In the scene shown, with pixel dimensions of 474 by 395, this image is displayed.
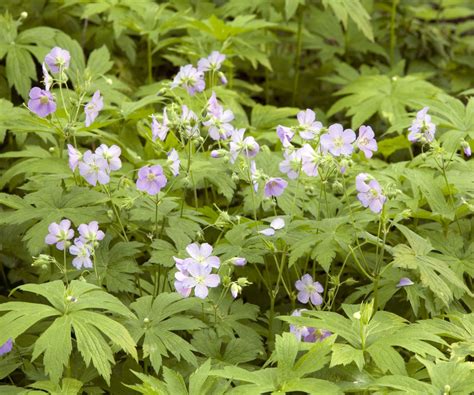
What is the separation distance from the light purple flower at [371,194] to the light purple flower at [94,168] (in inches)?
32.8

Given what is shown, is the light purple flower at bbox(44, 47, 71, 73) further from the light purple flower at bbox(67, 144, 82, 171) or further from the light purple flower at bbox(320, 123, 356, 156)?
the light purple flower at bbox(320, 123, 356, 156)

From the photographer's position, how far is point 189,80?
10.6 ft

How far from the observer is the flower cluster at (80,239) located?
2637mm

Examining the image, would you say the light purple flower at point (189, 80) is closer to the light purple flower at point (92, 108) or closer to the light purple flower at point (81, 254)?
the light purple flower at point (92, 108)

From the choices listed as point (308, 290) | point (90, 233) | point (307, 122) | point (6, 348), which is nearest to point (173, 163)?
point (90, 233)

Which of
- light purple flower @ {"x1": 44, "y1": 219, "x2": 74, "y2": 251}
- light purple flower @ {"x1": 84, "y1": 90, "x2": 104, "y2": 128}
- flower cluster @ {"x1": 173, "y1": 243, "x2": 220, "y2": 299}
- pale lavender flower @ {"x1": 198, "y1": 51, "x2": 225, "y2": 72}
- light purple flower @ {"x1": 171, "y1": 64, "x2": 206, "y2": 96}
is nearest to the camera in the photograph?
flower cluster @ {"x1": 173, "y1": 243, "x2": 220, "y2": 299}

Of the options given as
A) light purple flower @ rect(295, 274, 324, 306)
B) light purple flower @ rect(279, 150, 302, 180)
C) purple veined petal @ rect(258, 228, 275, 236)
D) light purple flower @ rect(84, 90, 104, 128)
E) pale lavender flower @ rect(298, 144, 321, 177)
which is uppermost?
pale lavender flower @ rect(298, 144, 321, 177)

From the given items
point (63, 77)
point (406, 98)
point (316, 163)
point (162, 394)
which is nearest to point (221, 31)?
point (406, 98)

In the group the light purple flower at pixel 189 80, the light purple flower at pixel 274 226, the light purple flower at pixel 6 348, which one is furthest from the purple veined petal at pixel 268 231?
the light purple flower at pixel 6 348

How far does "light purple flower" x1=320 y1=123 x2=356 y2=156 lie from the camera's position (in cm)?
271

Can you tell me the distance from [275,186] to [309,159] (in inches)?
6.9

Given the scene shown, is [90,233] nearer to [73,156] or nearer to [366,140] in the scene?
[73,156]

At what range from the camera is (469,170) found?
3.21 meters

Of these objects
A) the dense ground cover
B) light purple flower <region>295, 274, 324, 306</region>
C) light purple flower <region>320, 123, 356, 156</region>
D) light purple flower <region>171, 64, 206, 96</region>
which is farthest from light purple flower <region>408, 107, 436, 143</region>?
light purple flower <region>171, 64, 206, 96</region>
